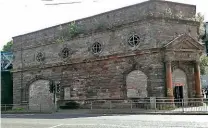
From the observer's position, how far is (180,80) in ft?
92.2

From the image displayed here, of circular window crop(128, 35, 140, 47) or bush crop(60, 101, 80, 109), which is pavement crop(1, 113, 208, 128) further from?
bush crop(60, 101, 80, 109)

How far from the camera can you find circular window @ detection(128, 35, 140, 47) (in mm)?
27984

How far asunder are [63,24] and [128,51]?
8.70 meters

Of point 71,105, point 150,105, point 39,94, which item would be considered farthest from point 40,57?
point 150,105

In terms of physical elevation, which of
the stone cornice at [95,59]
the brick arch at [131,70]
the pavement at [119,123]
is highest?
the stone cornice at [95,59]

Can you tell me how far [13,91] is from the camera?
37969 millimetres

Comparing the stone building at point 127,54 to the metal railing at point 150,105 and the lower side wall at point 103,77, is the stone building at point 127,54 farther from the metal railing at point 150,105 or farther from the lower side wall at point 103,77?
the metal railing at point 150,105

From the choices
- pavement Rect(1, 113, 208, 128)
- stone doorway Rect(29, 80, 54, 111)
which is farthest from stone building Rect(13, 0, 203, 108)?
pavement Rect(1, 113, 208, 128)

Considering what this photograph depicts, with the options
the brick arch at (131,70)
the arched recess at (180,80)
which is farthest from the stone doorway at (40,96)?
the arched recess at (180,80)

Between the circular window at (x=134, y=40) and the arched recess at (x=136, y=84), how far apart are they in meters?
2.28

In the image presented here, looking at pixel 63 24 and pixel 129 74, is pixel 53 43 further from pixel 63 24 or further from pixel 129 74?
pixel 129 74

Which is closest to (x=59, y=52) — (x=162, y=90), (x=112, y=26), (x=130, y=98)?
(x=112, y=26)

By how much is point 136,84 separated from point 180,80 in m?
3.74

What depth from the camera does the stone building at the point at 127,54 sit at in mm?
27031
